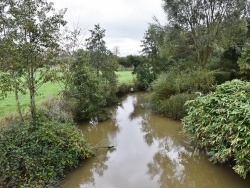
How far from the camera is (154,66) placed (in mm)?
21281

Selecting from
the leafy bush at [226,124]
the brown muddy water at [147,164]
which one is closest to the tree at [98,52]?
the brown muddy water at [147,164]

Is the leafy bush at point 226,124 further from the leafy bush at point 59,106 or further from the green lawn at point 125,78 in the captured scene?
the green lawn at point 125,78

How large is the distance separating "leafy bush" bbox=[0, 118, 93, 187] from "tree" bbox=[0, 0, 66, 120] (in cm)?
122

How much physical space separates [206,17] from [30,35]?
1108 centimetres

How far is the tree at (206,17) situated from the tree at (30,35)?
8512 millimetres

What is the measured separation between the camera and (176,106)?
457 inches

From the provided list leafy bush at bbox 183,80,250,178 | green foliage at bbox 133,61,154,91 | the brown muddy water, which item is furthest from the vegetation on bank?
green foliage at bbox 133,61,154,91

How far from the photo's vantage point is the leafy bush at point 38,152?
5.22m

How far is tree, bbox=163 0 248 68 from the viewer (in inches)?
546

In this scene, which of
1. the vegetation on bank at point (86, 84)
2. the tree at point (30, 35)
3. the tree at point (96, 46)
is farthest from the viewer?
the tree at point (96, 46)

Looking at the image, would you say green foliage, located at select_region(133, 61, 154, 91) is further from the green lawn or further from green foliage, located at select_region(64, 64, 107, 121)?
green foliage, located at select_region(64, 64, 107, 121)

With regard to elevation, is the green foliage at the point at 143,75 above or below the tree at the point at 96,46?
below

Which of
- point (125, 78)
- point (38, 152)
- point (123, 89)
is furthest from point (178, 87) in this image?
point (125, 78)

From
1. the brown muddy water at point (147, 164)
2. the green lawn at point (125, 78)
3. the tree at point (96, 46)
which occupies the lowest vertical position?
the brown muddy water at point (147, 164)
